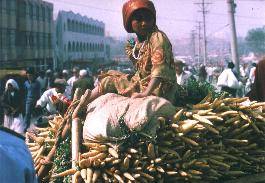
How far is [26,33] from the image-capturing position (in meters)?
52.9

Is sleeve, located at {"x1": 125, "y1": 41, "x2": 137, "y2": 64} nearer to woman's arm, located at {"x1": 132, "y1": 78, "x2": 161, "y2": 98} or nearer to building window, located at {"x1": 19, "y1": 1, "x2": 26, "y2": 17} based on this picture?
woman's arm, located at {"x1": 132, "y1": 78, "x2": 161, "y2": 98}

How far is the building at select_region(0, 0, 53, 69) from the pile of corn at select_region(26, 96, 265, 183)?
3361cm

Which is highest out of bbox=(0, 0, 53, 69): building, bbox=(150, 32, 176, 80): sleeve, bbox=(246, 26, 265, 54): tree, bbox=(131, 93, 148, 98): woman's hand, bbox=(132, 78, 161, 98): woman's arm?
bbox=(246, 26, 265, 54): tree

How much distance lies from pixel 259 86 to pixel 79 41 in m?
81.0

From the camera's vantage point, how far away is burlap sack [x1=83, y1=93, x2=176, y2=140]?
145 inches

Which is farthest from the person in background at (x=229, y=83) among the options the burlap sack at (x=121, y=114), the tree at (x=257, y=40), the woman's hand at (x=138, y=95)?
the tree at (x=257, y=40)

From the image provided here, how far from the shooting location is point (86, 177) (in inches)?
137

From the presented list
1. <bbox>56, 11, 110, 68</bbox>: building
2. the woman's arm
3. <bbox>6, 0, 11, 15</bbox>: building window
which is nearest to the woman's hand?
the woman's arm

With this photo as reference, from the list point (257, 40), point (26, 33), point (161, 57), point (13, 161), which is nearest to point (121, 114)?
point (161, 57)

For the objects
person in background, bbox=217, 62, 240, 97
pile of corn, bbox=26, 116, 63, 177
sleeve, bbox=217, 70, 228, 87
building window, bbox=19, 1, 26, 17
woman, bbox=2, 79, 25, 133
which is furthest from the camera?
building window, bbox=19, 1, 26, 17

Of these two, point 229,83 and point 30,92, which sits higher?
point 229,83

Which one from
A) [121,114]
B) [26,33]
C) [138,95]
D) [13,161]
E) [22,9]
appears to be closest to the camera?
[13,161]

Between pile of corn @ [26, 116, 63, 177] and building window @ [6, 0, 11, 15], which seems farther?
building window @ [6, 0, 11, 15]

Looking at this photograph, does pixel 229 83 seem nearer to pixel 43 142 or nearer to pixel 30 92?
pixel 30 92
